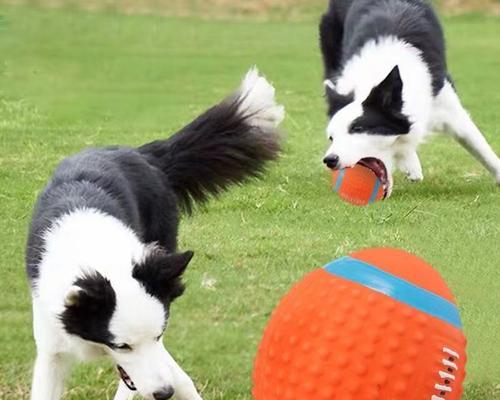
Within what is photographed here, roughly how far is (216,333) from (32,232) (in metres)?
1.15

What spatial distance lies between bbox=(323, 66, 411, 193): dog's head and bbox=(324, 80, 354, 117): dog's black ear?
0.07 meters

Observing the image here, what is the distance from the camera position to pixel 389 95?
297 inches

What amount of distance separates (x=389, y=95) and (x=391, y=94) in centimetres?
1

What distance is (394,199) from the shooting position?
7.81 metres

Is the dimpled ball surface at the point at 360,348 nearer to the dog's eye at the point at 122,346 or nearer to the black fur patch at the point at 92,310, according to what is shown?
the dog's eye at the point at 122,346

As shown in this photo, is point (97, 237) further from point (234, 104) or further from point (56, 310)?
point (234, 104)

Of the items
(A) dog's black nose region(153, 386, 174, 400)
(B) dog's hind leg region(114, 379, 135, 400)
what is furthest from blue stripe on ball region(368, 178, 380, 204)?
(A) dog's black nose region(153, 386, 174, 400)

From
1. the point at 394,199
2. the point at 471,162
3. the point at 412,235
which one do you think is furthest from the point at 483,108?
the point at 412,235

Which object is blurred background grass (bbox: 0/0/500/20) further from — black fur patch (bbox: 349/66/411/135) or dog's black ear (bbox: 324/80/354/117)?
black fur patch (bbox: 349/66/411/135)

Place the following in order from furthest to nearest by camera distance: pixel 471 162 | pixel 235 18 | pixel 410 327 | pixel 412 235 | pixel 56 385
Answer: pixel 235 18 → pixel 471 162 → pixel 412 235 → pixel 56 385 → pixel 410 327

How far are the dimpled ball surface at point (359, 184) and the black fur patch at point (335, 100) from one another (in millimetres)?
459

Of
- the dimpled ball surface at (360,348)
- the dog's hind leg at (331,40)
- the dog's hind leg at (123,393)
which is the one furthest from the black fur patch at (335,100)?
the dimpled ball surface at (360,348)

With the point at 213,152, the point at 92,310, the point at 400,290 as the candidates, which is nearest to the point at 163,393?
the point at 92,310

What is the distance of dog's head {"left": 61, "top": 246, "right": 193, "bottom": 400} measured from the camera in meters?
3.91
